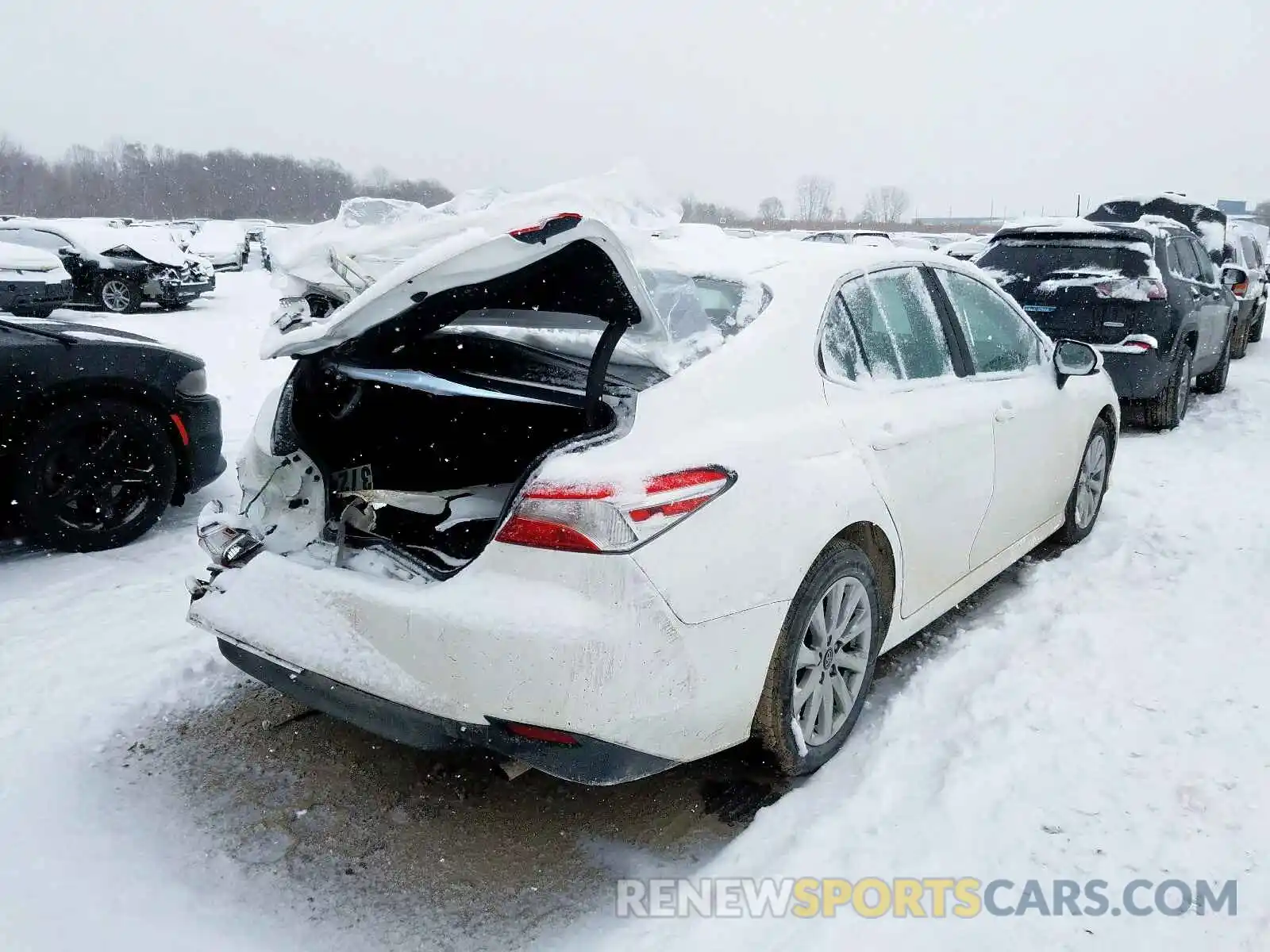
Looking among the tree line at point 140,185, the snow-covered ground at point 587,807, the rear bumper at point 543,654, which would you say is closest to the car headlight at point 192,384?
the snow-covered ground at point 587,807

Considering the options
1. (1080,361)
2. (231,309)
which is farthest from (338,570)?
(231,309)

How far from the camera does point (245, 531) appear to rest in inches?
109

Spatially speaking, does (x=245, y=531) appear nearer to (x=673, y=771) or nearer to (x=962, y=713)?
(x=673, y=771)

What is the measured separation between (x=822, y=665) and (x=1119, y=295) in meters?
5.79

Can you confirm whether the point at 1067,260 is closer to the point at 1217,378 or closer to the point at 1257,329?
the point at 1217,378

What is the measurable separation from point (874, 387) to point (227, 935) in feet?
7.68

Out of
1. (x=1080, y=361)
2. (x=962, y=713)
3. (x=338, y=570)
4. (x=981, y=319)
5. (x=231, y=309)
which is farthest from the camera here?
(x=231, y=309)

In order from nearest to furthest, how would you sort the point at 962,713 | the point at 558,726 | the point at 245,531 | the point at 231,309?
1. the point at 558,726
2. the point at 245,531
3. the point at 962,713
4. the point at 231,309

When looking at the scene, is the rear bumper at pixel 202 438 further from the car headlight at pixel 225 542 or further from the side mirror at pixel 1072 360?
the side mirror at pixel 1072 360

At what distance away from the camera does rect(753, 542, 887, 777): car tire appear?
8.20ft

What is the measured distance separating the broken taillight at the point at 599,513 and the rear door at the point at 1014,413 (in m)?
1.78

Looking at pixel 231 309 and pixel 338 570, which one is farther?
pixel 231 309

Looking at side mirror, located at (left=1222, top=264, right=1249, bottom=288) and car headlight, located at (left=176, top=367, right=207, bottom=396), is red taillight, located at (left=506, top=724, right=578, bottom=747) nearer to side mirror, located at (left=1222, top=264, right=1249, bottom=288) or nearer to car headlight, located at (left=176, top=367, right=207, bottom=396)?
car headlight, located at (left=176, top=367, right=207, bottom=396)

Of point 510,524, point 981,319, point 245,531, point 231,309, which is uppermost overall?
point 981,319
